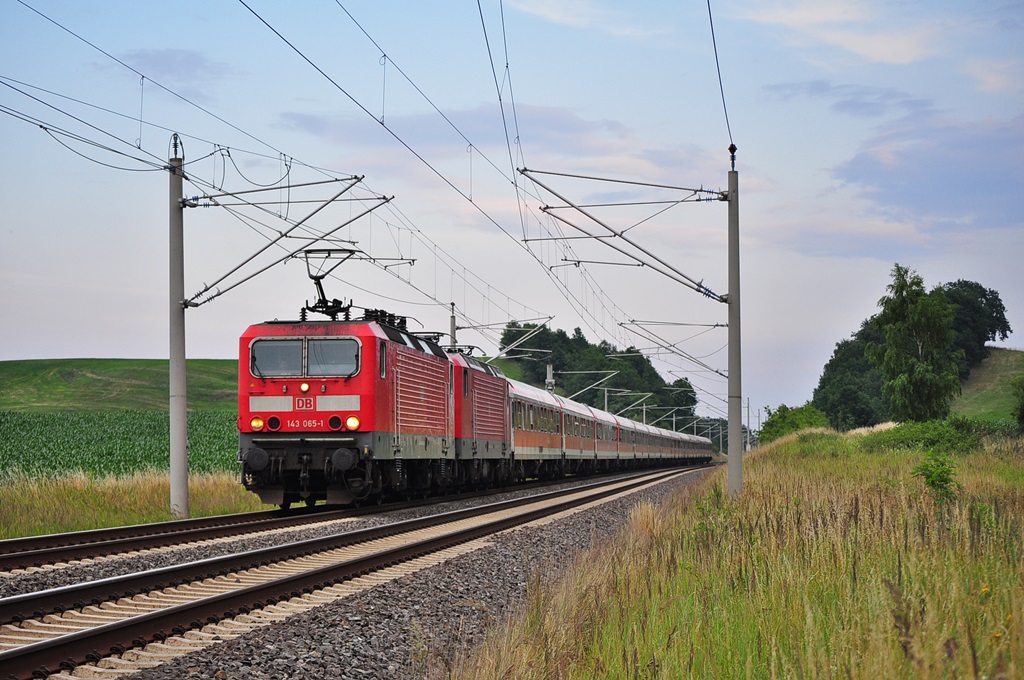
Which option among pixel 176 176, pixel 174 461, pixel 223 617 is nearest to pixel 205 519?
pixel 174 461

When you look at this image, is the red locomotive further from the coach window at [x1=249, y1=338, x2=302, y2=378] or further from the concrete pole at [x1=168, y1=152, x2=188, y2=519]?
the concrete pole at [x1=168, y1=152, x2=188, y2=519]

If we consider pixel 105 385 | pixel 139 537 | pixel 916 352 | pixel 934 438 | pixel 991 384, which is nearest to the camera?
pixel 139 537

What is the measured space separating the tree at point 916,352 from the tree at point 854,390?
158ft

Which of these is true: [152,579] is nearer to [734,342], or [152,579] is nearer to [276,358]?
[276,358]

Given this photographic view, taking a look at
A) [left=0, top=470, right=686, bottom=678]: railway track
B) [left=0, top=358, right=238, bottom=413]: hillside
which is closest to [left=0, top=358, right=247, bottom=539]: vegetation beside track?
[left=0, top=358, right=238, bottom=413]: hillside

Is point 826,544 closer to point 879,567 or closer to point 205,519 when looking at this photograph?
point 879,567

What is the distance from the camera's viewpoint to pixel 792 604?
20.2 ft

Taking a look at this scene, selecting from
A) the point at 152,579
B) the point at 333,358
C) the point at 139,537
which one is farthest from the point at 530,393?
the point at 152,579

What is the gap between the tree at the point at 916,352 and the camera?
68.9 m

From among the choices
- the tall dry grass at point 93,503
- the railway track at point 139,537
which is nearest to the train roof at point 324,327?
the railway track at point 139,537

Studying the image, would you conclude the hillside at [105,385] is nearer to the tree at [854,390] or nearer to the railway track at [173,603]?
the tree at [854,390]

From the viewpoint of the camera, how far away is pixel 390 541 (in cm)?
1598

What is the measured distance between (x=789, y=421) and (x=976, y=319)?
122ft

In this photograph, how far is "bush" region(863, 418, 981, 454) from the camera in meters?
36.7
